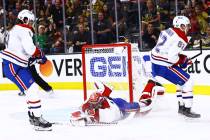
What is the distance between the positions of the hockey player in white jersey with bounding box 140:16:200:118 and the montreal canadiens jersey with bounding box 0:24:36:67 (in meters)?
1.43

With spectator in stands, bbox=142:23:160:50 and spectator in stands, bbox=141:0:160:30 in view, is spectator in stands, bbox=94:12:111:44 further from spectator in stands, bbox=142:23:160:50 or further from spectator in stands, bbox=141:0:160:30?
spectator in stands, bbox=142:23:160:50

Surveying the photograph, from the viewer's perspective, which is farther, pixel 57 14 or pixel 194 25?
pixel 57 14

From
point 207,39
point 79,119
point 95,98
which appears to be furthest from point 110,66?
point 207,39

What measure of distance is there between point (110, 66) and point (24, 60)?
122 centimetres

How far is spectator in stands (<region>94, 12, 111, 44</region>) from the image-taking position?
33.8 ft

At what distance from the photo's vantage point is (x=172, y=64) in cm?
617

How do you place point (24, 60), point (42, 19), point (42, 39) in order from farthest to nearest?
1. point (42, 19)
2. point (42, 39)
3. point (24, 60)

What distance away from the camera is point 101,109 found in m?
6.03

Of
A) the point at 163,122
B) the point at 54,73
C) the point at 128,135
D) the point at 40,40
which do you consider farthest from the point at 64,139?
the point at 40,40

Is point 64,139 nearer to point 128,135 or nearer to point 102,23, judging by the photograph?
point 128,135

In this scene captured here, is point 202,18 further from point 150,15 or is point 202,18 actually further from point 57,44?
point 57,44

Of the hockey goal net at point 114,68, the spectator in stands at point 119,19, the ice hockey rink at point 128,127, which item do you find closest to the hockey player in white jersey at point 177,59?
the ice hockey rink at point 128,127

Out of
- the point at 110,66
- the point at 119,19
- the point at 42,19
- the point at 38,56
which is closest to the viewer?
the point at 38,56

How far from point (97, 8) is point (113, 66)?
3.99 meters
